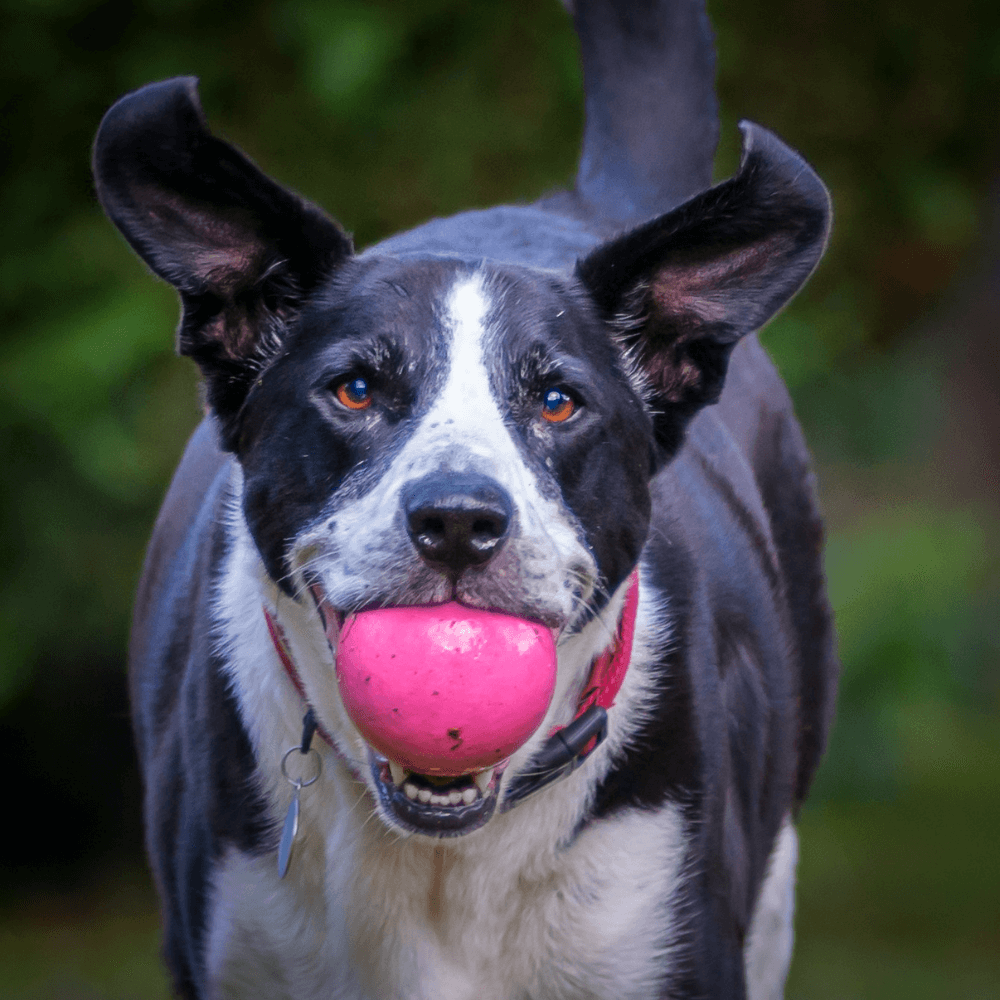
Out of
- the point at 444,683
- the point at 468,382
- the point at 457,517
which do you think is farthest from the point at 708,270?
the point at 444,683

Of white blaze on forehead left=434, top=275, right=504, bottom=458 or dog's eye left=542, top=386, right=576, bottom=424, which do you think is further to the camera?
dog's eye left=542, top=386, right=576, bottom=424

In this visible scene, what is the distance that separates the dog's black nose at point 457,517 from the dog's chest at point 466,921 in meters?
0.66

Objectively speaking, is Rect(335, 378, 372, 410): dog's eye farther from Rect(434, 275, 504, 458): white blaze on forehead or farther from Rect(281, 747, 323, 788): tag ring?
Rect(281, 747, 323, 788): tag ring

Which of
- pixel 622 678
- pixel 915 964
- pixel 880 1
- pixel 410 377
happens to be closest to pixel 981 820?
pixel 915 964

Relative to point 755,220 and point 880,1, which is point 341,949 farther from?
point 880,1

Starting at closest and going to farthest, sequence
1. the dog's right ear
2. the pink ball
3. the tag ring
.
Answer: the pink ball
the dog's right ear
the tag ring

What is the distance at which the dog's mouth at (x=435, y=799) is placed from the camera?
239 centimetres

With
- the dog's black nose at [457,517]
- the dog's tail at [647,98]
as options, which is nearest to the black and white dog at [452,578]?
the dog's black nose at [457,517]

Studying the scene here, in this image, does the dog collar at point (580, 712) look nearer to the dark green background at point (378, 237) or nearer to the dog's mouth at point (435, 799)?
the dog's mouth at point (435, 799)

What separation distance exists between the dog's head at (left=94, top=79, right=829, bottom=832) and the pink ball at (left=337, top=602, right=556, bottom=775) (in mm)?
49

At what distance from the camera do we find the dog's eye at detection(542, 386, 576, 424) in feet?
8.25

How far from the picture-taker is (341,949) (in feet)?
8.87

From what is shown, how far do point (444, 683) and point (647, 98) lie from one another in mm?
2231

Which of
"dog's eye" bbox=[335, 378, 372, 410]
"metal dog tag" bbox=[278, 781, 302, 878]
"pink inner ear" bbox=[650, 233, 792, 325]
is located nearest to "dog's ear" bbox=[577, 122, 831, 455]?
"pink inner ear" bbox=[650, 233, 792, 325]
